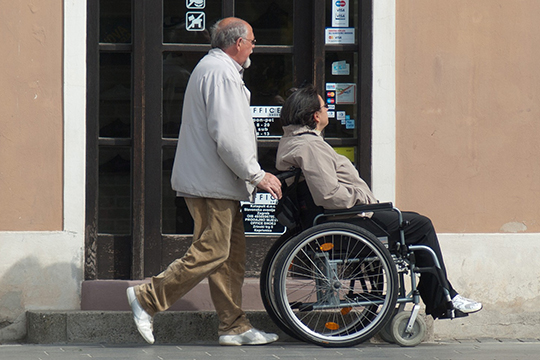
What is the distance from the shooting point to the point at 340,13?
230 inches

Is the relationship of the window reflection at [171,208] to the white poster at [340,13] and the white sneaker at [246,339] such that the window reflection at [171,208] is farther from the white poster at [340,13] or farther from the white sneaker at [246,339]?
the white poster at [340,13]

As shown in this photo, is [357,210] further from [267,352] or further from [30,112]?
[30,112]

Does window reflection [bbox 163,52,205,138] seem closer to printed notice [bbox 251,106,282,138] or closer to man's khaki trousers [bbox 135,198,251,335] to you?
printed notice [bbox 251,106,282,138]

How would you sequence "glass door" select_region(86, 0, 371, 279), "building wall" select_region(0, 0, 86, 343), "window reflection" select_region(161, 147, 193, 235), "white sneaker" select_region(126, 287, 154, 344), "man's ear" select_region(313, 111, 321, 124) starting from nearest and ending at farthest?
"white sneaker" select_region(126, 287, 154, 344)
"man's ear" select_region(313, 111, 321, 124)
"building wall" select_region(0, 0, 86, 343)
"glass door" select_region(86, 0, 371, 279)
"window reflection" select_region(161, 147, 193, 235)

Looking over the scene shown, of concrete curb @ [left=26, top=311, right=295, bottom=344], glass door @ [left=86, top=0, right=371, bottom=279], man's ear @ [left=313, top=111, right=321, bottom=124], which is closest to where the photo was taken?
man's ear @ [left=313, top=111, right=321, bottom=124]

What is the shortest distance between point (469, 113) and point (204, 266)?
2225 millimetres

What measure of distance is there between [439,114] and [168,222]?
2.01m

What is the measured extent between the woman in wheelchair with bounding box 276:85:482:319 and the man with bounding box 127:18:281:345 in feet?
0.74

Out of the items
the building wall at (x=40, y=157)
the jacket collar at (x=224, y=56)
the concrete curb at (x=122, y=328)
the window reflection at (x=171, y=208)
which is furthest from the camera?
the window reflection at (x=171, y=208)

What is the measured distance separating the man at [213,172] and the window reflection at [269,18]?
3.18 feet

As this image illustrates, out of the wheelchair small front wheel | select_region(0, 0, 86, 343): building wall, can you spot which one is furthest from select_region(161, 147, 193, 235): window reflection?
the wheelchair small front wheel

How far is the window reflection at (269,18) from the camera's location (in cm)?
589

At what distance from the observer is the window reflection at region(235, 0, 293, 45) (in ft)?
19.3

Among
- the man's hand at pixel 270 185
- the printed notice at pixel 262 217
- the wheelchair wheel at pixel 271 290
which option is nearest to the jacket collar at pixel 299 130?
the man's hand at pixel 270 185
